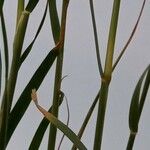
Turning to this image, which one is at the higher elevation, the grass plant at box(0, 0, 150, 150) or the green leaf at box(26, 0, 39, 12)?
the green leaf at box(26, 0, 39, 12)

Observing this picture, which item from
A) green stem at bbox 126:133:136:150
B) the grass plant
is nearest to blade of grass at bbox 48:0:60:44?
the grass plant

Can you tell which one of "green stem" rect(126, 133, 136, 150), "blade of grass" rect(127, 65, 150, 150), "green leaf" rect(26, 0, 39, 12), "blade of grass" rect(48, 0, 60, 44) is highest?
"green leaf" rect(26, 0, 39, 12)

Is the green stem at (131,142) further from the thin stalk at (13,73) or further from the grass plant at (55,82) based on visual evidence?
the thin stalk at (13,73)

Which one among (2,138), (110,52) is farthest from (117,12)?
(2,138)

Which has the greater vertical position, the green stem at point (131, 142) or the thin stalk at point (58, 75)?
the thin stalk at point (58, 75)

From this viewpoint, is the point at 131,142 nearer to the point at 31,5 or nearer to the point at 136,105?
the point at 136,105

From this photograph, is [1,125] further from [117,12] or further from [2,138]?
[117,12]

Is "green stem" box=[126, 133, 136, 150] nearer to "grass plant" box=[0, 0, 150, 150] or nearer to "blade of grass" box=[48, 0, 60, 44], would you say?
"grass plant" box=[0, 0, 150, 150]

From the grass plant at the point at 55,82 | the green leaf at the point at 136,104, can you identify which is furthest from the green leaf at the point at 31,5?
the green leaf at the point at 136,104
